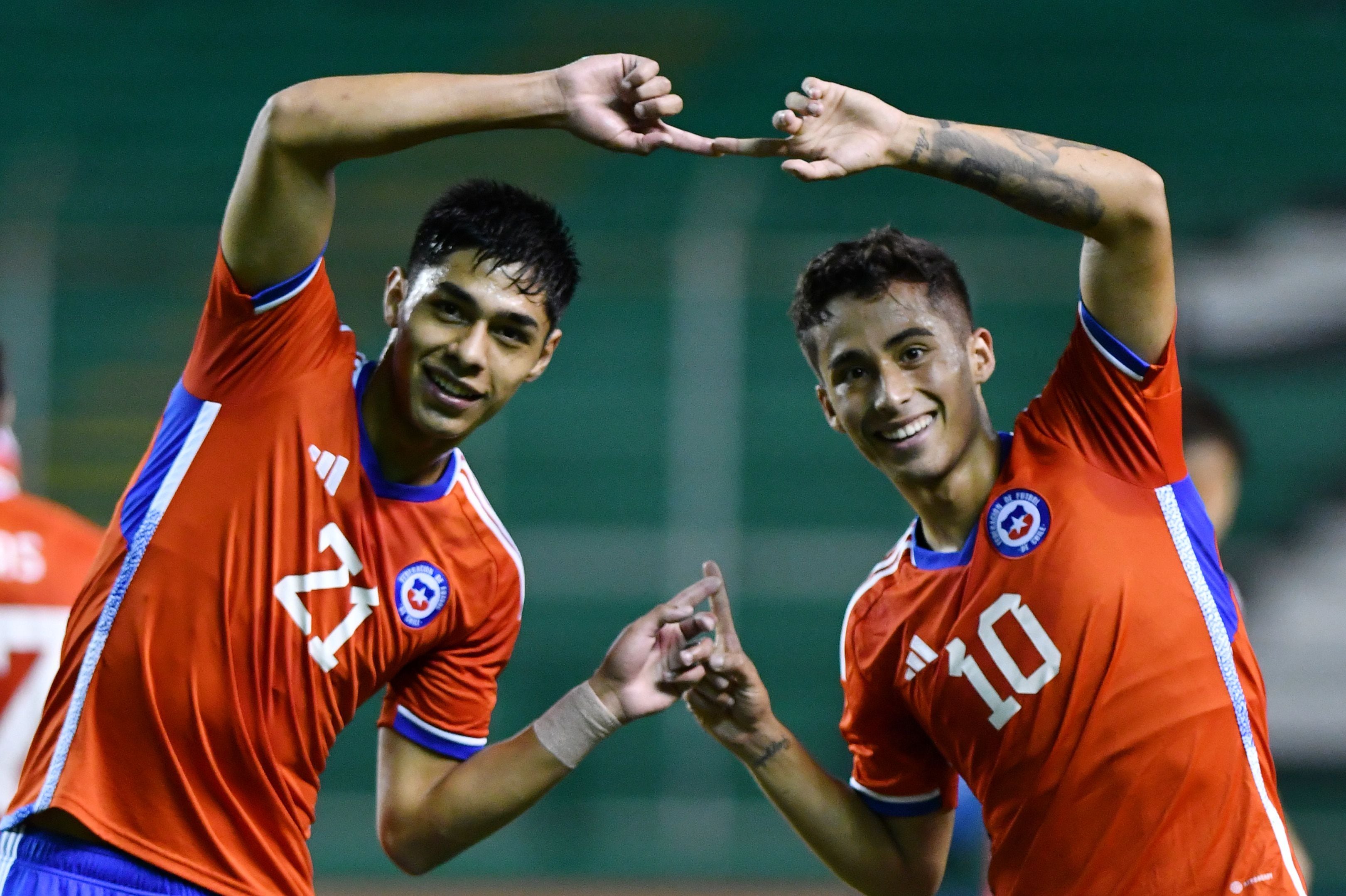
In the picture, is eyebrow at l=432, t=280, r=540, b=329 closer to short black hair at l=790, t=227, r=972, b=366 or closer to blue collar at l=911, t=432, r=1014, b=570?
short black hair at l=790, t=227, r=972, b=366

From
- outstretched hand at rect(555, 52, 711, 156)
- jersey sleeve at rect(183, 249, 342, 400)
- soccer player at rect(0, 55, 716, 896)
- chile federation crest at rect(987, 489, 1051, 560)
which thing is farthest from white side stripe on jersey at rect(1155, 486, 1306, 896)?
jersey sleeve at rect(183, 249, 342, 400)

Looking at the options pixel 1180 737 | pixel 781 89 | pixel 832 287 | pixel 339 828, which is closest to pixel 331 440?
pixel 832 287

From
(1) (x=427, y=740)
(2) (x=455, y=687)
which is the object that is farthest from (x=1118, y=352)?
(1) (x=427, y=740)

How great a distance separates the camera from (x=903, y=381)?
10.1ft

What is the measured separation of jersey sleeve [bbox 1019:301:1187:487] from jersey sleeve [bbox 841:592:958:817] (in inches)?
26.2

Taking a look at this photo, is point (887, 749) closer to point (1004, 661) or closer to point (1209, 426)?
point (1004, 661)

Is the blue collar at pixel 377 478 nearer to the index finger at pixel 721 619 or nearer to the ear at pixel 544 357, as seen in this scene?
the ear at pixel 544 357

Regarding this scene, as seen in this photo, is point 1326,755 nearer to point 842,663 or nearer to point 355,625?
point 842,663

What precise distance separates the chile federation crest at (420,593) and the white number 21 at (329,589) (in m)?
0.07

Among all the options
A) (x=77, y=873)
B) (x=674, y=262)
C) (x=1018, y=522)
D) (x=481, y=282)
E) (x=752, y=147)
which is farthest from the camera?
(x=674, y=262)

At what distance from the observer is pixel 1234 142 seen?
10156 mm

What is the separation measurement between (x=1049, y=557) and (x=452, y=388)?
4.18 ft

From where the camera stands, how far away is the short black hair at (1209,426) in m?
4.46

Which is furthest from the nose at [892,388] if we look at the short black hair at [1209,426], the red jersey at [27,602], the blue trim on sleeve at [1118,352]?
the red jersey at [27,602]
